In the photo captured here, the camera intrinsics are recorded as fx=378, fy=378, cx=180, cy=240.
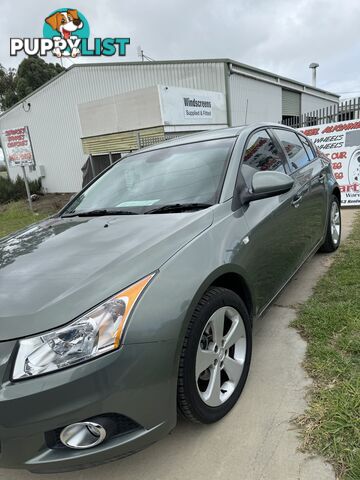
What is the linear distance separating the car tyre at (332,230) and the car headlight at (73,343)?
11.4 ft

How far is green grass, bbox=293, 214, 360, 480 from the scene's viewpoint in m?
1.79

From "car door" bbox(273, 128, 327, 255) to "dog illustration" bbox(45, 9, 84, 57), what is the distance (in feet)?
58.7

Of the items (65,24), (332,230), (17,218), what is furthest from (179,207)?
(65,24)

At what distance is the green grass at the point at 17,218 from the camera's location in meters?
A: 10.5

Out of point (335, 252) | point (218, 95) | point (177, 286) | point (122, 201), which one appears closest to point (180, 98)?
point (218, 95)

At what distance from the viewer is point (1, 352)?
1.46 meters

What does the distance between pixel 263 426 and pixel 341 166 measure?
6923 millimetres

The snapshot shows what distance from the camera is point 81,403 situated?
4.73 feet

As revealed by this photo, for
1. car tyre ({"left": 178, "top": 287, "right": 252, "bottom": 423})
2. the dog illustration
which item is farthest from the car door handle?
the dog illustration

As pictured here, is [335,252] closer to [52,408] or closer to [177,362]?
[177,362]

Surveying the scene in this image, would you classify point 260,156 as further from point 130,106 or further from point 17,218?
point 130,106

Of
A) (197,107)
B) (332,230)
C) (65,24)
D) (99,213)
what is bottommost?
(332,230)

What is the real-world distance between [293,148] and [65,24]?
752 inches

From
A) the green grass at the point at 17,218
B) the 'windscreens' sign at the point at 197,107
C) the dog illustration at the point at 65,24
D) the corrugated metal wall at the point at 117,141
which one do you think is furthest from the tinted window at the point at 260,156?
the dog illustration at the point at 65,24
